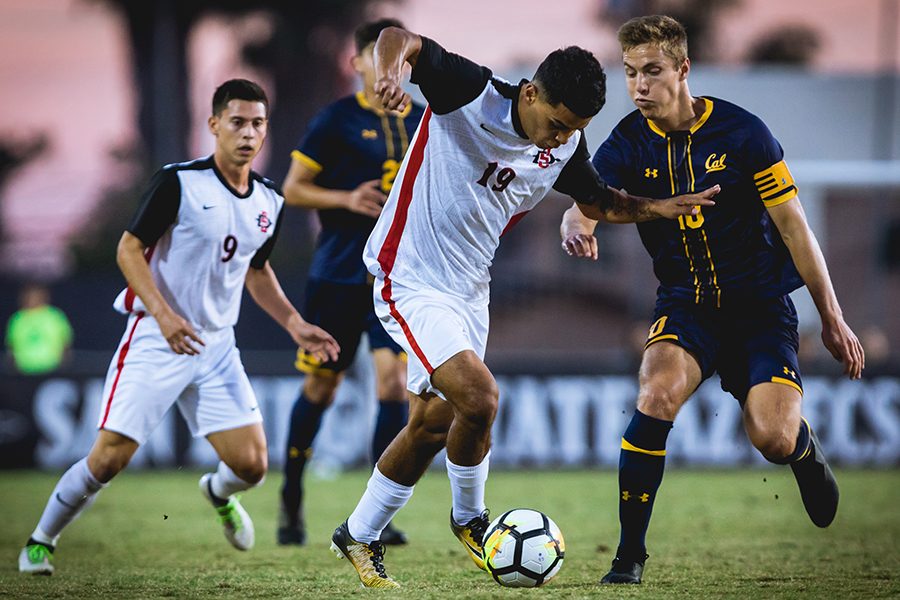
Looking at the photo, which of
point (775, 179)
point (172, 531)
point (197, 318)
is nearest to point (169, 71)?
Result: point (172, 531)

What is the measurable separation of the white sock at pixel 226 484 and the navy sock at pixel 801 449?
2.64 meters

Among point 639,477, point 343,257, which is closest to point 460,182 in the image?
point 639,477

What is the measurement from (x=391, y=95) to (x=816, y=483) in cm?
273

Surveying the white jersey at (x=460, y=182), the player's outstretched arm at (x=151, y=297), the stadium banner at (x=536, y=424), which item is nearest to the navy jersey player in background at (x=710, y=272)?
the white jersey at (x=460, y=182)

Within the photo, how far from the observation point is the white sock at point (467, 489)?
17.3 ft

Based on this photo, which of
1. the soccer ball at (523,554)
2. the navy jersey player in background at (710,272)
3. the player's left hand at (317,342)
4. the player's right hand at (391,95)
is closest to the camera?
the player's right hand at (391,95)

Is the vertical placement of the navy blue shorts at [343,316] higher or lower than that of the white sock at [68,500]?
higher

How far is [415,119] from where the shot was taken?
24.1 ft

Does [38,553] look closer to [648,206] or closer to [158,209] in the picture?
[158,209]

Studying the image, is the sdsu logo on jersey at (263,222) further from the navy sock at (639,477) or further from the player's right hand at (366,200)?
the navy sock at (639,477)

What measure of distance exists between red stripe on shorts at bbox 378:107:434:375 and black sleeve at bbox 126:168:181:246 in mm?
1320

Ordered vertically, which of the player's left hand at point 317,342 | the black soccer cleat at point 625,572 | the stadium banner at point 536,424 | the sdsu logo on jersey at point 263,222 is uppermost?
the sdsu logo on jersey at point 263,222

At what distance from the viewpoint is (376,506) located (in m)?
5.19

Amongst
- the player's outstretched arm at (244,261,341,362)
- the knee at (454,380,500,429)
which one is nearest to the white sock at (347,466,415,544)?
the knee at (454,380,500,429)
